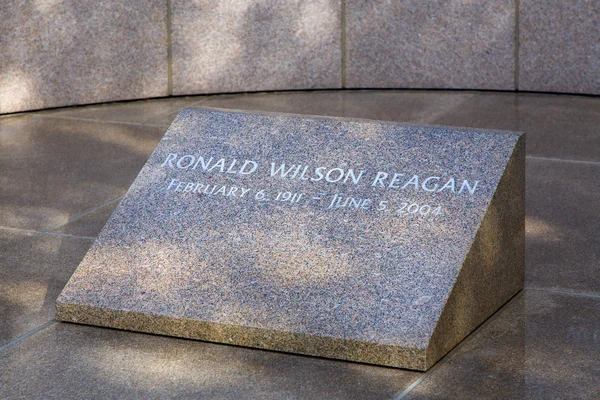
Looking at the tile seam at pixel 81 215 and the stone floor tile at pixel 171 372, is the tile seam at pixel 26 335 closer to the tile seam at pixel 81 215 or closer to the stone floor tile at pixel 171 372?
the stone floor tile at pixel 171 372

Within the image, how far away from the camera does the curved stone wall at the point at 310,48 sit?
8.30 meters

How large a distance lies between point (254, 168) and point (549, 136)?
3.67 meters

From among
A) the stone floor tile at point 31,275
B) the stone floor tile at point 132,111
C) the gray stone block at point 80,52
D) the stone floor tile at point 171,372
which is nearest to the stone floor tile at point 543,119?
the stone floor tile at point 132,111

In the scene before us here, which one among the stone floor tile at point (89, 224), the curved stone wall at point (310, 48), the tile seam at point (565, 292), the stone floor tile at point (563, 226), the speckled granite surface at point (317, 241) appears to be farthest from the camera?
the curved stone wall at point (310, 48)

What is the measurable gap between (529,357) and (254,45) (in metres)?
5.51

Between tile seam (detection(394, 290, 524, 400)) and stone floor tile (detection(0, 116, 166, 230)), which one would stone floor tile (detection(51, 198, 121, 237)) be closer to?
stone floor tile (detection(0, 116, 166, 230))

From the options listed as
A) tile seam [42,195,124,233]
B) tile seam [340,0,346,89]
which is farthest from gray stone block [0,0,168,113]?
tile seam [42,195,124,233]

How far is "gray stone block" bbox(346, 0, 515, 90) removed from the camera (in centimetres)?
862

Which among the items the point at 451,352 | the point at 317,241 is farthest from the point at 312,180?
the point at 451,352

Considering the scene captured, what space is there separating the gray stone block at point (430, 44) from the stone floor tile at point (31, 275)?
4348 mm

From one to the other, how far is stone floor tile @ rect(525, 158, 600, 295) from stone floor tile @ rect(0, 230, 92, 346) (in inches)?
87.7

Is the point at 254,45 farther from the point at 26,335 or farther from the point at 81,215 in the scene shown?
the point at 26,335

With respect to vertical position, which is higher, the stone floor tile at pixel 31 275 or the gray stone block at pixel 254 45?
the stone floor tile at pixel 31 275

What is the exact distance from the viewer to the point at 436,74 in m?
8.83
